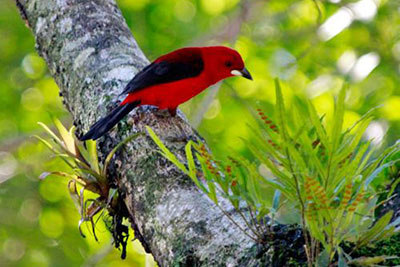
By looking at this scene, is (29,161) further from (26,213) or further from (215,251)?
(215,251)

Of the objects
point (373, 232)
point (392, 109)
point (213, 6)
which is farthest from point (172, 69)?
point (213, 6)

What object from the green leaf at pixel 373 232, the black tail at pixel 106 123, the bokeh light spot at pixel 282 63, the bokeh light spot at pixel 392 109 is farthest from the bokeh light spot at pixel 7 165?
the green leaf at pixel 373 232

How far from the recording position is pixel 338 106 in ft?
4.86

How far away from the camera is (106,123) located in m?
2.33

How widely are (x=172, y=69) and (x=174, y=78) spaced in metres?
0.05

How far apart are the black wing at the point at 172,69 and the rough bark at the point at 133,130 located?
6cm

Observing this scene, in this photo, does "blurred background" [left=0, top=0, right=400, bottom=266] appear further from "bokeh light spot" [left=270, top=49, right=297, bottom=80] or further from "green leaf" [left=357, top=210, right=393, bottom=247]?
"green leaf" [left=357, top=210, right=393, bottom=247]

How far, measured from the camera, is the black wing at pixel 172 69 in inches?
106

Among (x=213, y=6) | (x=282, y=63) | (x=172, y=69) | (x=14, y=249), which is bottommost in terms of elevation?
(x=14, y=249)

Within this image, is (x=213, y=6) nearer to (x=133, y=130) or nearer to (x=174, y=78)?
(x=174, y=78)

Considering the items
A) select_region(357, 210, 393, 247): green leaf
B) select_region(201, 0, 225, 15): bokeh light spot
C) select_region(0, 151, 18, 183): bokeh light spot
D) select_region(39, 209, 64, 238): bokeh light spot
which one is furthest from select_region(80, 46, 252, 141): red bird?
select_region(39, 209, 64, 238): bokeh light spot

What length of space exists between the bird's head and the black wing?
3.5 inches

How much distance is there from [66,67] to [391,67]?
3975mm

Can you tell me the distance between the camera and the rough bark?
173 centimetres
